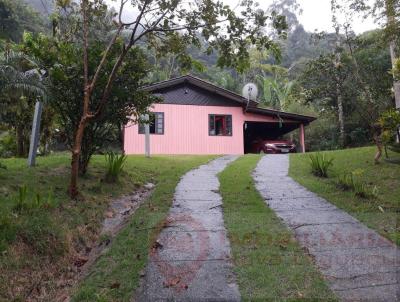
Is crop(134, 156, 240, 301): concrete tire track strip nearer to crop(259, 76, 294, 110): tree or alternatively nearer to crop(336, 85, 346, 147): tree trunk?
crop(336, 85, 346, 147): tree trunk

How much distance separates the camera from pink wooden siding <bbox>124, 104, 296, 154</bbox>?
19891 millimetres

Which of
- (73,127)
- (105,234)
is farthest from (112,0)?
(105,234)

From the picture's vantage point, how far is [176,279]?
14.6 feet

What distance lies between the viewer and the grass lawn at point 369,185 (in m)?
→ 6.34

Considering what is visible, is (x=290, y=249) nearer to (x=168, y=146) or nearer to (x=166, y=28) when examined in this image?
(x=166, y=28)

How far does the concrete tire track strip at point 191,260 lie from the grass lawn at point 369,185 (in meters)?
2.35

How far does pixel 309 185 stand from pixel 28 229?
6434 millimetres

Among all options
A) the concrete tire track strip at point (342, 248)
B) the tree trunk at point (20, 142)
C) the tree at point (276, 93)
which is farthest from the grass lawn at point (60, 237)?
the tree at point (276, 93)

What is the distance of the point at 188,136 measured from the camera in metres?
20.5

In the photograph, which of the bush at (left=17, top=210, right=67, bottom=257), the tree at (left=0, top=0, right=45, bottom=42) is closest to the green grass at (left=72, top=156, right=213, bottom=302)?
the bush at (left=17, top=210, right=67, bottom=257)

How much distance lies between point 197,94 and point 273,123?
476 cm

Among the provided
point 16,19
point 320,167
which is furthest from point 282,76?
point 320,167

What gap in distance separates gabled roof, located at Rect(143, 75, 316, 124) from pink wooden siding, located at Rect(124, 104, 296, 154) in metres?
0.33

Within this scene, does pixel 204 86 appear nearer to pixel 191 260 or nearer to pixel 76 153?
pixel 76 153
